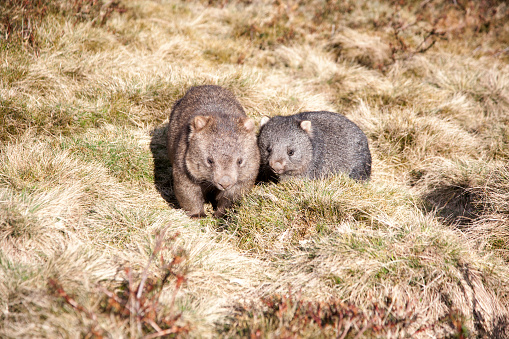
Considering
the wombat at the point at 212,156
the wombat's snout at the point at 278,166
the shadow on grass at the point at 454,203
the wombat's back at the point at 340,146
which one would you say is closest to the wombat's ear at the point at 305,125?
the wombat's back at the point at 340,146

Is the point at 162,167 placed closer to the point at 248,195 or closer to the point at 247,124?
the point at 248,195

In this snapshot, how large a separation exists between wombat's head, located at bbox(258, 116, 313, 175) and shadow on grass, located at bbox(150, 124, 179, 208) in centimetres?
127

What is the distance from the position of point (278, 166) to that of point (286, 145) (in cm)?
28

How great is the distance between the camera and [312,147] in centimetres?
464

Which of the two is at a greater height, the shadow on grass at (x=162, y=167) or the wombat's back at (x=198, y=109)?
the wombat's back at (x=198, y=109)

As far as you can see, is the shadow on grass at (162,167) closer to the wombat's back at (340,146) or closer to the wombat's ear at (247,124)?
the wombat's ear at (247,124)

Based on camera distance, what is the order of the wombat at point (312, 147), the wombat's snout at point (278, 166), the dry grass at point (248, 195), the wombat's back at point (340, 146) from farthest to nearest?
the wombat's back at point (340, 146)
the wombat at point (312, 147)
the wombat's snout at point (278, 166)
the dry grass at point (248, 195)

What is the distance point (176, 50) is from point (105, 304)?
509 cm

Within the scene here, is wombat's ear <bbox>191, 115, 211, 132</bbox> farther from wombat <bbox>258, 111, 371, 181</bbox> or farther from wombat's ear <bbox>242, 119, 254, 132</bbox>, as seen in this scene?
wombat <bbox>258, 111, 371, 181</bbox>

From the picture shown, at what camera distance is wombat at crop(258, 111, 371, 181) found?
4.48 meters

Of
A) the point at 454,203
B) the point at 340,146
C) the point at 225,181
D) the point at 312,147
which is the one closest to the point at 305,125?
the point at 312,147

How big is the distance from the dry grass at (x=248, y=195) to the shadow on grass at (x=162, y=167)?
0.16 ft

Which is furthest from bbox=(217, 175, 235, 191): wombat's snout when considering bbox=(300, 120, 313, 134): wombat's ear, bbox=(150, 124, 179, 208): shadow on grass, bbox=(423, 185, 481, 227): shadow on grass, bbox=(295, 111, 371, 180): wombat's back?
bbox=(423, 185, 481, 227): shadow on grass

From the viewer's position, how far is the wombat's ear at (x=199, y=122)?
3.97 meters
